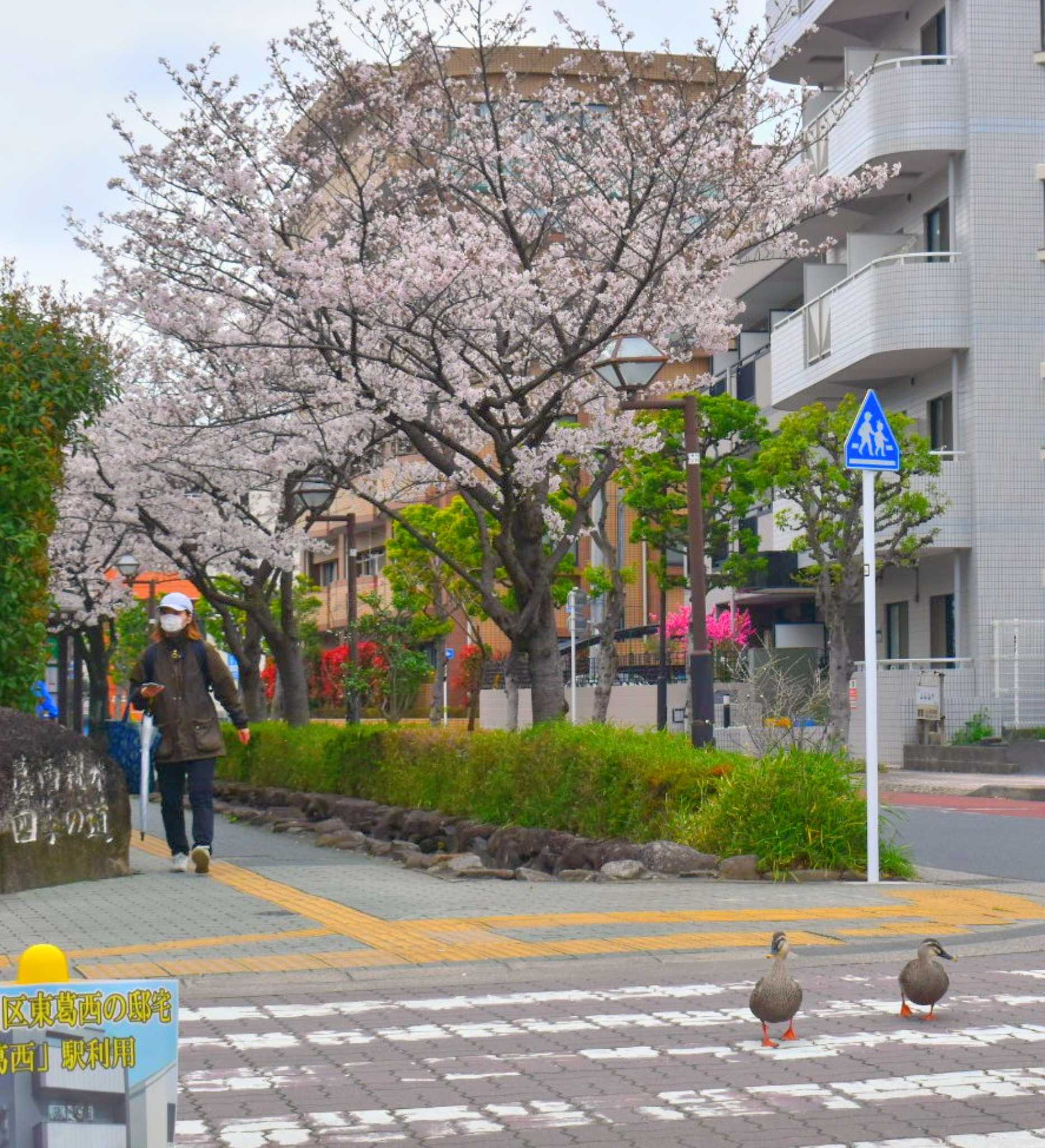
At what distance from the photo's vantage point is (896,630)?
38.9 m

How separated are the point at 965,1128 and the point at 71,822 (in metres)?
7.81

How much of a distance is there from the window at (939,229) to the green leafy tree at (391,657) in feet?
75.6

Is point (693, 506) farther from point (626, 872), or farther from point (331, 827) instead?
point (331, 827)

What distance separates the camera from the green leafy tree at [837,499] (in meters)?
31.7

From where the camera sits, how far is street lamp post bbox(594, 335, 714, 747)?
15.7m

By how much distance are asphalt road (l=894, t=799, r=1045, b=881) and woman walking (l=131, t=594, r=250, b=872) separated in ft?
17.4

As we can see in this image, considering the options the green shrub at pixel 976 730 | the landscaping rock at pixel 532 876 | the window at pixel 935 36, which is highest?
the window at pixel 935 36

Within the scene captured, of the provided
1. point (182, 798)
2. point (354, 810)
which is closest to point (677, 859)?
point (182, 798)

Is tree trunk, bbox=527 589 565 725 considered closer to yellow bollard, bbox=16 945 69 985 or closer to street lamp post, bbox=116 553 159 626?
yellow bollard, bbox=16 945 69 985

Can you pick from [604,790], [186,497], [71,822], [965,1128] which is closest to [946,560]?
[186,497]

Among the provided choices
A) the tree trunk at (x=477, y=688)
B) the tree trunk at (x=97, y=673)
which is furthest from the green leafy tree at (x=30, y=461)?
the tree trunk at (x=477, y=688)

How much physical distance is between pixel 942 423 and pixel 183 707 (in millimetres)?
25402

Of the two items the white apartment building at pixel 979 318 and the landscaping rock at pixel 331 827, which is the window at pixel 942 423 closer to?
the white apartment building at pixel 979 318

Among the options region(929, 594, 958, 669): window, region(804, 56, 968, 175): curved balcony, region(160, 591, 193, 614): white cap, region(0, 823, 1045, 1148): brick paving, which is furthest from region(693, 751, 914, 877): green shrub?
region(929, 594, 958, 669): window
